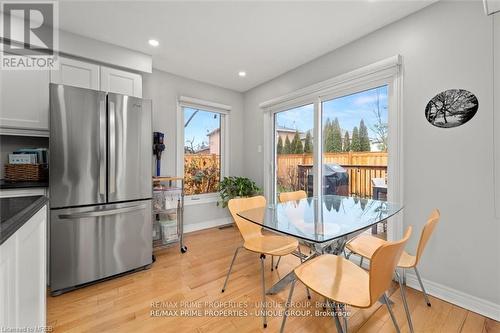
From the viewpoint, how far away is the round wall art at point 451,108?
65.2 inches

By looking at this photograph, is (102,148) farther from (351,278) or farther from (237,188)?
(351,278)

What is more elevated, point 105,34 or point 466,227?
point 105,34

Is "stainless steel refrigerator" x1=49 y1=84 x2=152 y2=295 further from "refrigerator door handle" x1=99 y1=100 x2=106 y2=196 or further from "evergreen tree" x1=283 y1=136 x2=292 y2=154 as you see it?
"evergreen tree" x1=283 y1=136 x2=292 y2=154

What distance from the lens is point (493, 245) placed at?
158 centimetres

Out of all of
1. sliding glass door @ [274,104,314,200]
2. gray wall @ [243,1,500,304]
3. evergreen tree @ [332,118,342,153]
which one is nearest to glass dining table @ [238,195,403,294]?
gray wall @ [243,1,500,304]

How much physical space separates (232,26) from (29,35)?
77.2 inches

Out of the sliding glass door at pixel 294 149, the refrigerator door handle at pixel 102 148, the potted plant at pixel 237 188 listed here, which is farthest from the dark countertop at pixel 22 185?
the sliding glass door at pixel 294 149

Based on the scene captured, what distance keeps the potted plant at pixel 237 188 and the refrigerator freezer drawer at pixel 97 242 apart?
4.75 feet

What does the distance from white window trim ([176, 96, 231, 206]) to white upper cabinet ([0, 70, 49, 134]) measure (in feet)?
5.05

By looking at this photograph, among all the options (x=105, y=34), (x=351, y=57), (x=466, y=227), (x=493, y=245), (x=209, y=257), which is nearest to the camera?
(x=493, y=245)

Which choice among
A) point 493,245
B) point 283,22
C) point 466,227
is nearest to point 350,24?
point 283,22

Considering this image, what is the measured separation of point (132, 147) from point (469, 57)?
3.06m

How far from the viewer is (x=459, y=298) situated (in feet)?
5.58

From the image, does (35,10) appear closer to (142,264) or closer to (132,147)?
(132,147)
